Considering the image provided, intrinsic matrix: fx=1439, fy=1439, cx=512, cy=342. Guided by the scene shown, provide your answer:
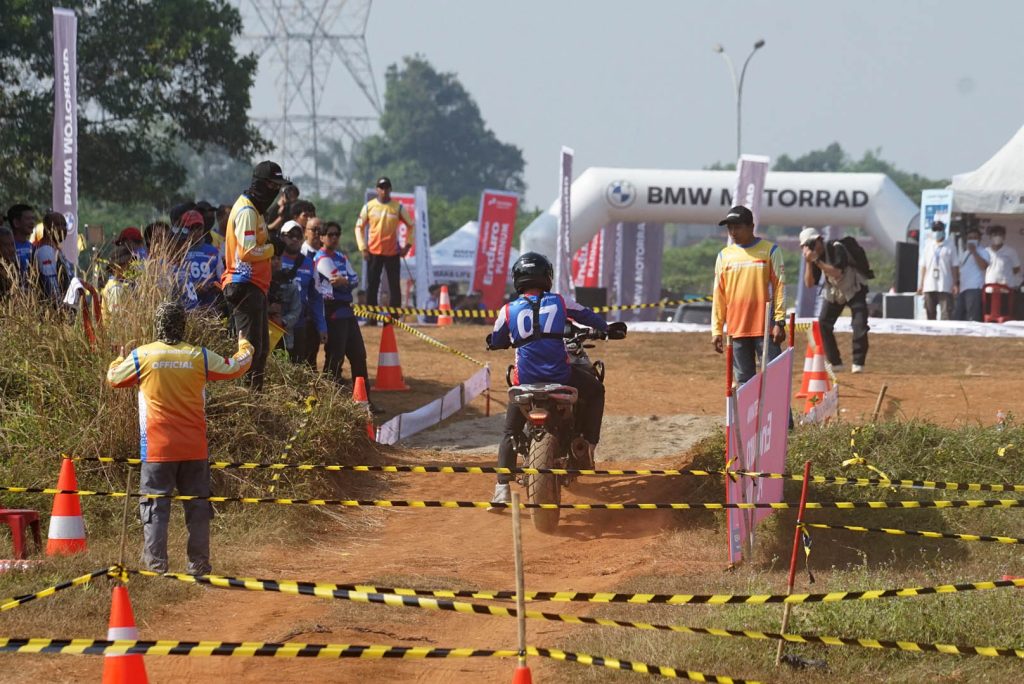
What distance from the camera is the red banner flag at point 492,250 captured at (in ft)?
117

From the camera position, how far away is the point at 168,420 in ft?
27.4

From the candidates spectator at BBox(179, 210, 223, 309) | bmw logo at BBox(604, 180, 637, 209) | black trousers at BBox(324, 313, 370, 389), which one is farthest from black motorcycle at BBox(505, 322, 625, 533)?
bmw logo at BBox(604, 180, 637, 209)

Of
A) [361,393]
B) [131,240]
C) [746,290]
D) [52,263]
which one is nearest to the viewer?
[746,290]

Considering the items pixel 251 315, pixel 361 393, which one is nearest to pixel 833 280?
pixel 361 393

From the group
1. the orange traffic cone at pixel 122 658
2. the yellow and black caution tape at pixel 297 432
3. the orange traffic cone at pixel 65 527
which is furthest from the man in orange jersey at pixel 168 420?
the orange traffic cone at pixel 122 658

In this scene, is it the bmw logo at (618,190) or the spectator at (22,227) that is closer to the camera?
the spectator at (22,227)

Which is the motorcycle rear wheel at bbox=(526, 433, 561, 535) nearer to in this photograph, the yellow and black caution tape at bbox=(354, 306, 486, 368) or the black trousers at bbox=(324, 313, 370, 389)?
the black trousers at bbox=(324, 313, 370, 389)

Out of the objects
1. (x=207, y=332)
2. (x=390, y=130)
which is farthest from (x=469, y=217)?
(x=207, y=332)

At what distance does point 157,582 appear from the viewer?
8.20 metres

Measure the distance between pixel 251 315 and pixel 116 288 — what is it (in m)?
1.02

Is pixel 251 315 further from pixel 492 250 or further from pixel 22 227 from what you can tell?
pixel 492 250

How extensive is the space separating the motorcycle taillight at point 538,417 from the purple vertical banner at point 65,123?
687 centimetres

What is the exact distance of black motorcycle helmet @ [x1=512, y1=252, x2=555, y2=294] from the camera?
395 inches

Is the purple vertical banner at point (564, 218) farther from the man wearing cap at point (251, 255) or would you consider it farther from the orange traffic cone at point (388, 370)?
the man wearing cap at point (251, 255)
